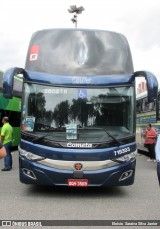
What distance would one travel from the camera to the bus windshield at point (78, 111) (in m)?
9.80

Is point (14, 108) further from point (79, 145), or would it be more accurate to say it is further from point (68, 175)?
point (68, 175)

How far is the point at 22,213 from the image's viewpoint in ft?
25.9

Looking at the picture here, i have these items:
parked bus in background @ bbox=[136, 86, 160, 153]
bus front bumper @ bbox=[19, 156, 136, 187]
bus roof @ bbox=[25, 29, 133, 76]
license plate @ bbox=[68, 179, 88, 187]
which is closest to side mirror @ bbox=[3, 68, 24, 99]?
bus roof @ bbox=[25, 29, 133, 76]

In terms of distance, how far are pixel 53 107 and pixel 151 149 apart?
413 inches

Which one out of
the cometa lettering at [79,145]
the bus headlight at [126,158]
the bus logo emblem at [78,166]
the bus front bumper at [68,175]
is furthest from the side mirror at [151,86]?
the bus logo emblem at [78,166]

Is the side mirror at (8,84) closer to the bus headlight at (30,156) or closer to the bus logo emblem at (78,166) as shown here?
the bus headlight at (30,156)

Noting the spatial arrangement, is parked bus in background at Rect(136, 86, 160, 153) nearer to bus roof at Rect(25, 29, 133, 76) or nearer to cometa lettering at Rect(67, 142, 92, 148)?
bus roof at Rect(25, 29, 133, 76)

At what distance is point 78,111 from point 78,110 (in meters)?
0.02

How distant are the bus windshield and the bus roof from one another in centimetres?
44

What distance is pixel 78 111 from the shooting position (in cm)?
992

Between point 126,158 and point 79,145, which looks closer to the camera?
point 79,145

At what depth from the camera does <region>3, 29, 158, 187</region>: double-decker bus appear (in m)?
9.44

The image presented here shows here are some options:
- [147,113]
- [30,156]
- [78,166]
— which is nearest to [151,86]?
[78,166]

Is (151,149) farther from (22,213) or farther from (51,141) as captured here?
(22,213)
